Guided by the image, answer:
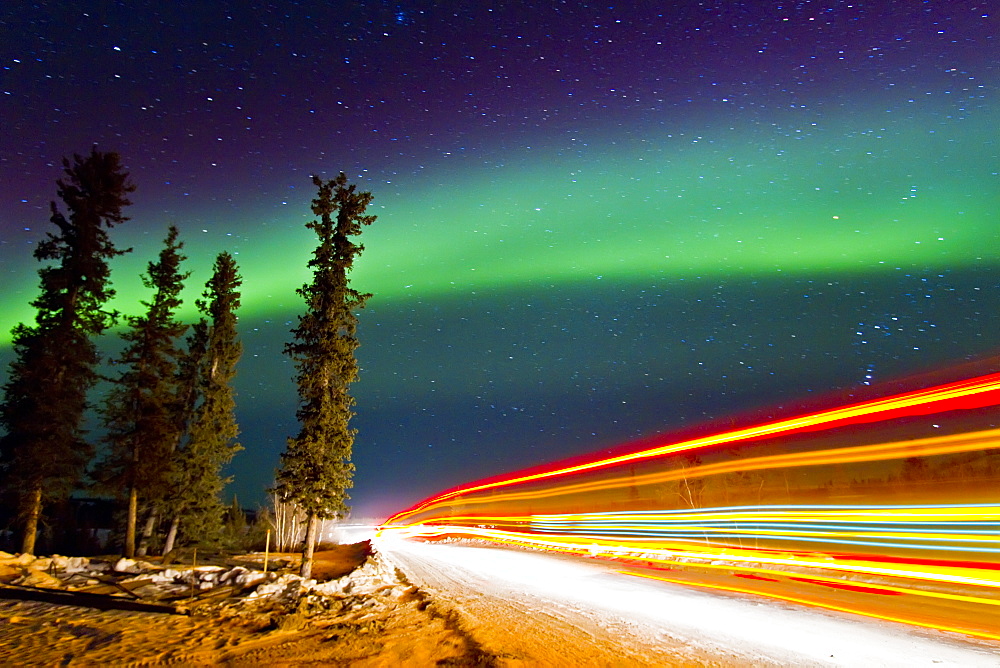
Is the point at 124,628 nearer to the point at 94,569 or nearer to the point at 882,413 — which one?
the point at 94,569

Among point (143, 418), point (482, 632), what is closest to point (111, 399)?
point (143, 418)

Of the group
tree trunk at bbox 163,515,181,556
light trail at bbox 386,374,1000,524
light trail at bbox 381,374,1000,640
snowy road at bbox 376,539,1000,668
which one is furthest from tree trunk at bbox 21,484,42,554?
light trail at bbox 386,374,1000,524

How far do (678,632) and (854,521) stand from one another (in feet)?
31.0

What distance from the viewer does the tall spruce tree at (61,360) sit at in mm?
23703

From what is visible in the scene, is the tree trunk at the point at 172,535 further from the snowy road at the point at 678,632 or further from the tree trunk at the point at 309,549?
the snowy road at the point at 678,632

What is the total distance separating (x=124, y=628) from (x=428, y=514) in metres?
92.0

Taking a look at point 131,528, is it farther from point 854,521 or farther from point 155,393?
point 854,521

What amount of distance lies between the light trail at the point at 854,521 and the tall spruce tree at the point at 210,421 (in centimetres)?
2134

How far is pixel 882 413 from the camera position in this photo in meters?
14.7

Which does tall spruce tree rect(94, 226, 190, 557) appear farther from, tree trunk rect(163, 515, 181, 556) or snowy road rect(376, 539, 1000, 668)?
snowy road rect(376, 539, 1000, 668)

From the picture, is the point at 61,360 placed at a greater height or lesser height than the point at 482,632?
greater

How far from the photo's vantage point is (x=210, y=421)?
3225cm

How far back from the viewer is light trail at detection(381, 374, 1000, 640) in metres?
11.4

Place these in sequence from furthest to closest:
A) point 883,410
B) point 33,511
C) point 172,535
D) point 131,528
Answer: point 172,535, point 131,528, point 33,511, point 883,410
